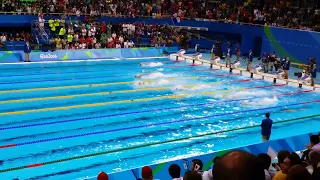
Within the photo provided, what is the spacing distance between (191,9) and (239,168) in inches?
1001

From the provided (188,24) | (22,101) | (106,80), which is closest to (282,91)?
(106,80)

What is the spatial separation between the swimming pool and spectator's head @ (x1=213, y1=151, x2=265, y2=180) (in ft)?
20.1

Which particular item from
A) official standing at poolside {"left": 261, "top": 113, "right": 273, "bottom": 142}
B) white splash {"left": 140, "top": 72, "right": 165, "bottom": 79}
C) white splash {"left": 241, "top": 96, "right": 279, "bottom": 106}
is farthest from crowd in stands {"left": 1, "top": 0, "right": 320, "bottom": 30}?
official standing at poolside {"left": 261, "top": 113, "right": 273, "bottom": 142}

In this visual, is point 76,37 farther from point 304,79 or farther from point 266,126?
point 266,126

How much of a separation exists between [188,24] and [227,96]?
12.9m

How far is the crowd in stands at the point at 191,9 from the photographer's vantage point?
2205 cm

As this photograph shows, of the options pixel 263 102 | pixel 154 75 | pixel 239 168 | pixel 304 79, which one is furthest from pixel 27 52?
pixel 239 168

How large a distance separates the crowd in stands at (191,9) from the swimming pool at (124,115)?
5.41 meters

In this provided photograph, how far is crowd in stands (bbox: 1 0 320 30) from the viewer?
22047mm

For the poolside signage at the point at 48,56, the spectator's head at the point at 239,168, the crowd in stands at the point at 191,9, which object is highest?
the crowd in stands at the point at 191,9

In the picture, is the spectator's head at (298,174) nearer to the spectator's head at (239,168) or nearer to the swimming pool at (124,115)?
the spectator's head at (239,168)

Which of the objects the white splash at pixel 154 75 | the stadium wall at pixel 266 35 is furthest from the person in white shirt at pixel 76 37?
the white splash at pixel 154 75

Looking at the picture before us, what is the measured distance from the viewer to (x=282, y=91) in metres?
15.5

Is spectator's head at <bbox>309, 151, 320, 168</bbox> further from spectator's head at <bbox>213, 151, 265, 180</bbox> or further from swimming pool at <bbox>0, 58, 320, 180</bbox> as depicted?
swimming pool at <bbox>0, 58, 320, 180</bbox>
